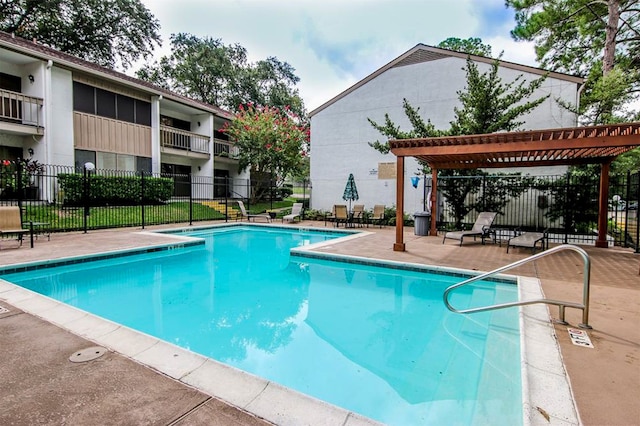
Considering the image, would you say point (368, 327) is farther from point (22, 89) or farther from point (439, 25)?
point (22, 89)

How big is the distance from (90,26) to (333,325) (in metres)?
27.7

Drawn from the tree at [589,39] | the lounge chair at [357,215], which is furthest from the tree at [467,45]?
the lounge chair at [357,215]

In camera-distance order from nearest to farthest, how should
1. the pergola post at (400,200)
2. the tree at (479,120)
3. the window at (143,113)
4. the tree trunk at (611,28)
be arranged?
the pergola post at (400,200) → the tree at (479,120) → the tree trunk at (611,28) → the window at (143,113)

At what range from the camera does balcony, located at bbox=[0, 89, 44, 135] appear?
12273 millimetres

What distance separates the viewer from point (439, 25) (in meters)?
15.2

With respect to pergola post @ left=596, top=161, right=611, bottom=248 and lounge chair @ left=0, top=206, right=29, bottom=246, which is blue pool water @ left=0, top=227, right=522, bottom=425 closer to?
lounge chair @ left=0, top=206, right=29, bottom=246

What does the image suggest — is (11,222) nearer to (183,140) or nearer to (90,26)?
(183,140)

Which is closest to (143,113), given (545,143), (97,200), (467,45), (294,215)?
(97,200)

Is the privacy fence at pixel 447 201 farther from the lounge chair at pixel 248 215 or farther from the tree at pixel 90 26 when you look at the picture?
the tree at pixel 90 26

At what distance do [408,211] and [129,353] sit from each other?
13801 millimetres

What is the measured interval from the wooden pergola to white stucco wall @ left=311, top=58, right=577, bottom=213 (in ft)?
13.6

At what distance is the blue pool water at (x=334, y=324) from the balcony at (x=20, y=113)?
8621 millimetres

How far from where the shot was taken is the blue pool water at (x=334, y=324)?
10.1 feet

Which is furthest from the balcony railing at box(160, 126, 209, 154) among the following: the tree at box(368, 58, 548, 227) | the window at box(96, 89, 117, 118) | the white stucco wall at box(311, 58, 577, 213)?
the tree at box(368, 58, 548, 227)
